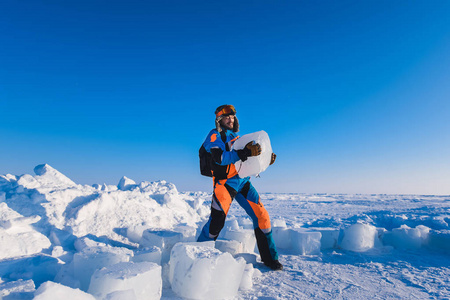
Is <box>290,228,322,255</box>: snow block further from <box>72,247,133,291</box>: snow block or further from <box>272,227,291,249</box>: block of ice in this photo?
<box>72,247,133,291</box>: snow block

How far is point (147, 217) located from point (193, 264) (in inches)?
94.0

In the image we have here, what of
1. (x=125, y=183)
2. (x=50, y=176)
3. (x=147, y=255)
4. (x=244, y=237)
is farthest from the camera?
(x=125, y=183)

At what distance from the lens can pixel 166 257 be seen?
2.27 m

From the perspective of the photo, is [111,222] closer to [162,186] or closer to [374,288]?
[374,288]

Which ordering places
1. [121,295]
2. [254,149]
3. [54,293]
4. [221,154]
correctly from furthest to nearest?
[221,154]
[254,149]
[121,295]
[54,293]

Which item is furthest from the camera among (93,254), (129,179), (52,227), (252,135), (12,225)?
(129,179)

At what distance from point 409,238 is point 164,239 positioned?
2.85m

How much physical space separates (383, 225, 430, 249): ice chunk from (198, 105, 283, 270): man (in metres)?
1.80

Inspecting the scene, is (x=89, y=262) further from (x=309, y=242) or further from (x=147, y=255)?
(x=309, y=242)

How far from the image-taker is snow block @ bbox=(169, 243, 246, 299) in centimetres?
152

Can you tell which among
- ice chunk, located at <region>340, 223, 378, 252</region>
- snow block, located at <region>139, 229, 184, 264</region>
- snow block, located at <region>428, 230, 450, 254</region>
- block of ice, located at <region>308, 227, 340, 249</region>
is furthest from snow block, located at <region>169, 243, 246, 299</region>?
snow block, located at <region>428, 230, 450, 254</region>

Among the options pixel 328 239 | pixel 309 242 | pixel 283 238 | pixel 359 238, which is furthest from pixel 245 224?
pixel 359 238

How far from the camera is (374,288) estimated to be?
5.90 ft

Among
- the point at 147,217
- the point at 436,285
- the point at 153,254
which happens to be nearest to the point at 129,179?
the point at 147,217
